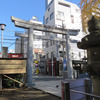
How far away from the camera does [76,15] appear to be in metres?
31.8

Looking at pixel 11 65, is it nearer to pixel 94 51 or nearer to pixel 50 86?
pixel 50 86

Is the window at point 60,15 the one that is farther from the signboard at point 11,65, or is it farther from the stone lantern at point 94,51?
the stone lantern at point 94,51

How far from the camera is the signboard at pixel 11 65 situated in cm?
912

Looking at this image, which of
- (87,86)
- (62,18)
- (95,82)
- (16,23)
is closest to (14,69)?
(16,23)

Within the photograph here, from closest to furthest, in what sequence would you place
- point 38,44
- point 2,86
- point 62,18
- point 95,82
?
point 95,82
point 2,86
point 62,18
point 38,44

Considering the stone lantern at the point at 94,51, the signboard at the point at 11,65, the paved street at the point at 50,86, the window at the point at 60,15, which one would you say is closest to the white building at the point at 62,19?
the window at the point at 60,15

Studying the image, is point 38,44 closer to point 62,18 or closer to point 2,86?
point 62,18

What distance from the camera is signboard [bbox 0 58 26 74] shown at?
9117 mm

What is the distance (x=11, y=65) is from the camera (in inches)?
371

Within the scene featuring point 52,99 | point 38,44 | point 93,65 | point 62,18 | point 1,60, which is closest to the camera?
point 93,65

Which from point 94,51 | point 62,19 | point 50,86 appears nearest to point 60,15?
point 62,19

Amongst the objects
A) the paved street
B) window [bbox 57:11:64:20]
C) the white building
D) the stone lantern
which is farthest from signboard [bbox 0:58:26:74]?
window [bbox 57:11:64:20]

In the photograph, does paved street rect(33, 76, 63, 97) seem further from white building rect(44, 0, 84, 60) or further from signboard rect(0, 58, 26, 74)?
white building rect(44, 0, 84, 60)

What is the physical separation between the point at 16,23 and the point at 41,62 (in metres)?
26.4
